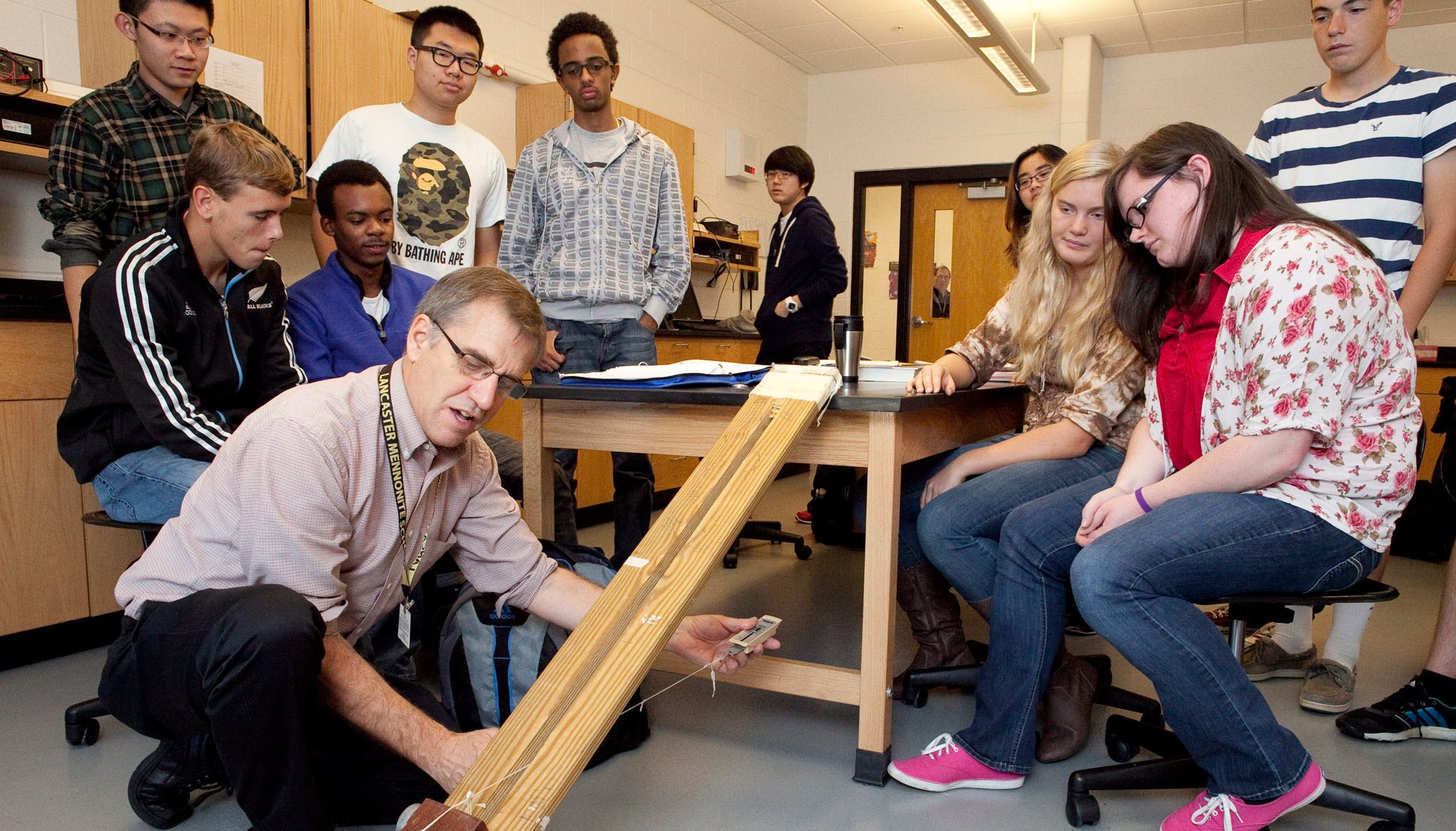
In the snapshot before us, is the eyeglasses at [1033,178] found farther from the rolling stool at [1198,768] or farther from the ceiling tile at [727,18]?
the ceiling tile at [727,18]

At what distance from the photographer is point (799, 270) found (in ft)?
13.5

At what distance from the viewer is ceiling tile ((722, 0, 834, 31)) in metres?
5.66

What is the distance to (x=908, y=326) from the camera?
281 inches

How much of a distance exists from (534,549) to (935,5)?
159 inches

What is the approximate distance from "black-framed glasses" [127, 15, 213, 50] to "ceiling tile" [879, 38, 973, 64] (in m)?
5.00

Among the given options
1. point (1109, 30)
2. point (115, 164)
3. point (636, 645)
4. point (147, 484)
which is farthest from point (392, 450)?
point (1109, 30)

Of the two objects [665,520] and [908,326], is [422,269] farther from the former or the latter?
[908,326]

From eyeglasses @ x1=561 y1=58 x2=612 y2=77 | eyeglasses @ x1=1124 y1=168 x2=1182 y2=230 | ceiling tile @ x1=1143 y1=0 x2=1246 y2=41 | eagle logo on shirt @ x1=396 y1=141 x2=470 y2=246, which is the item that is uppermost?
ceiling tile @ x1=1143 y1=0 x2=1246 y2=41

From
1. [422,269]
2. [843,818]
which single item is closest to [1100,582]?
[843,818]

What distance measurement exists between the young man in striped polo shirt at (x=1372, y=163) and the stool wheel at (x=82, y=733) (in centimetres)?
255

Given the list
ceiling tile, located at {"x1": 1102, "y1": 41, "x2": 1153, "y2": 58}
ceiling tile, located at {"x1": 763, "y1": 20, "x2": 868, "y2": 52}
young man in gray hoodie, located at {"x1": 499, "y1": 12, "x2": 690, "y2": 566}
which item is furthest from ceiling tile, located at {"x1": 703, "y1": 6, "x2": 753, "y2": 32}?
young man in gray hoodie, located at {"x1": 499, "y1": 12, "x2": 690, "y2": 566}

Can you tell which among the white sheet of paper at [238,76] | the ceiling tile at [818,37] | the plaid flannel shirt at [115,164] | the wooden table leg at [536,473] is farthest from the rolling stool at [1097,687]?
the ceiling tile at [818,37]

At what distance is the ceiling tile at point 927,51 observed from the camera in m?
6.29

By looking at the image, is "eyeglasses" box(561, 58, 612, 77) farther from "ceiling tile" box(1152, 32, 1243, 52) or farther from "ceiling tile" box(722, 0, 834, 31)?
"ceiling tile" box(1152, 32, 1243, 52)
